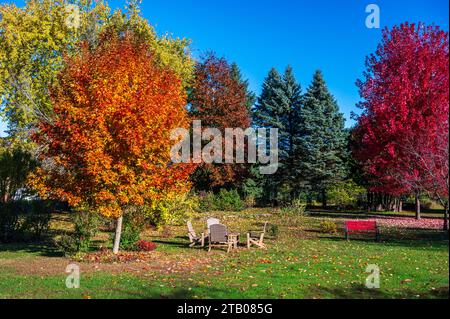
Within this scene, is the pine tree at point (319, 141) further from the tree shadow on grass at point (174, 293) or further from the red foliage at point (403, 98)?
the tree shadow on grass at point (174, 293)

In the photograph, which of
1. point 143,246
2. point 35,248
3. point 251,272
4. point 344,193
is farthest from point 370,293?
point 344,193

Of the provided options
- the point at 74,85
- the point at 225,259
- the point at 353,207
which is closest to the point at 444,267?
the point at 225,259

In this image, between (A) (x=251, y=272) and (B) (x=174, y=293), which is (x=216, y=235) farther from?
(B) (x=174, y=293)

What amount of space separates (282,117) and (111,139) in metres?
35.5

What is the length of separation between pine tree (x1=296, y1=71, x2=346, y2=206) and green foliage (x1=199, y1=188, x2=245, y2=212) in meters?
10.2

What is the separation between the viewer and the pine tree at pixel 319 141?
4194cm

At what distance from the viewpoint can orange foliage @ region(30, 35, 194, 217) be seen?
42.8 feet

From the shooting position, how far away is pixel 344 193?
41688 mm

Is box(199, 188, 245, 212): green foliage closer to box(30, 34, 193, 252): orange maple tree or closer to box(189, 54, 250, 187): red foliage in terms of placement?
box(189, 54, 250, 187): red foliage

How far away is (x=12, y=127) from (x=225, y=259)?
20.4m

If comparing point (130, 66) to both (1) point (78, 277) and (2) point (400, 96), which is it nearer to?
(1) point (78, 277)

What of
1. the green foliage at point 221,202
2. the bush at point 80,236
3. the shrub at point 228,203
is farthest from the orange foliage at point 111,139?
the shrub at point 228,203

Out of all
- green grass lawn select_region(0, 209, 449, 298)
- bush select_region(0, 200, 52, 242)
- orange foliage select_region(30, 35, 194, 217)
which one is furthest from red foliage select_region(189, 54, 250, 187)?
orange foliage select_region(30, 35, 194, 217)
